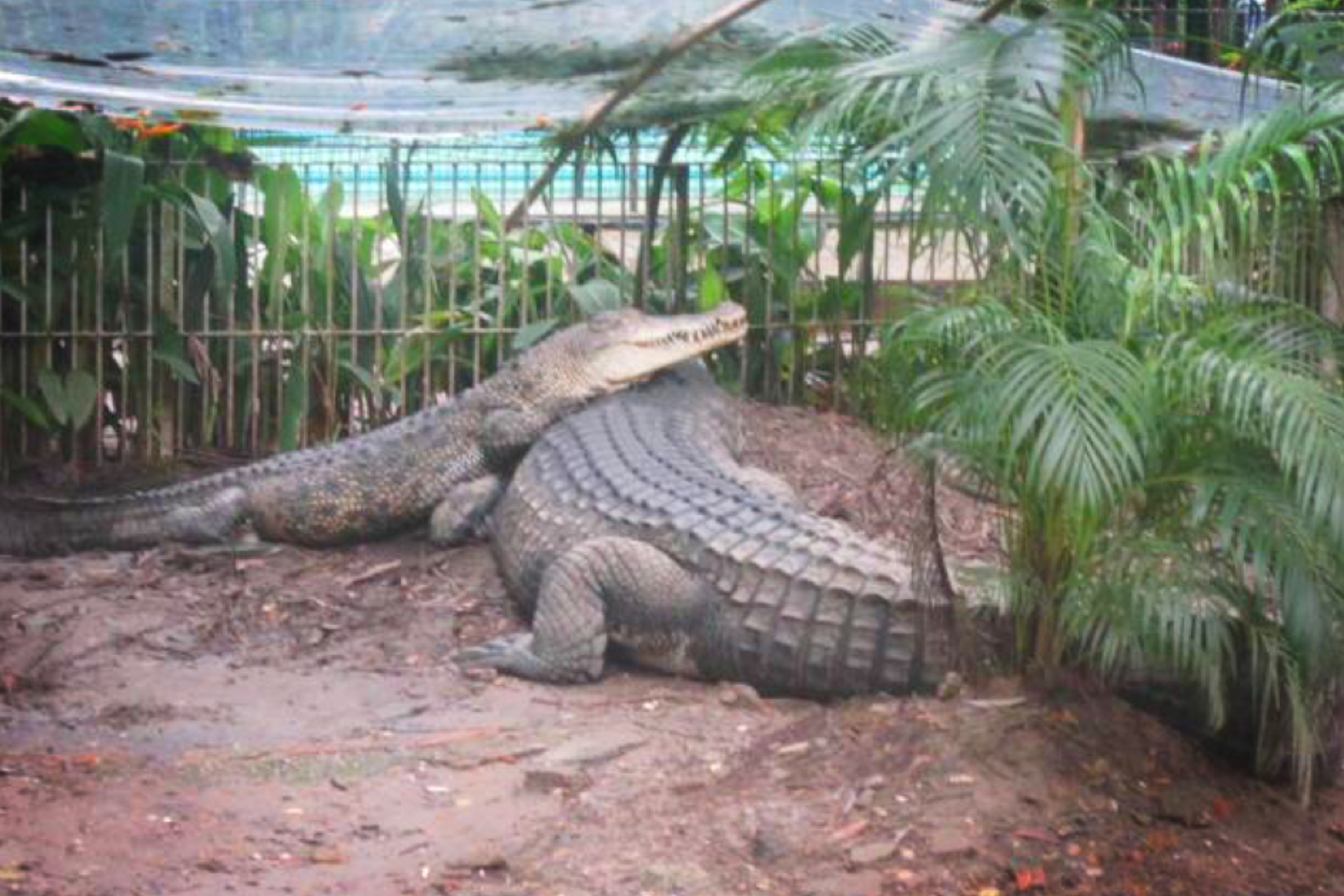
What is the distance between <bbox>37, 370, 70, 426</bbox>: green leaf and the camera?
29.3ft

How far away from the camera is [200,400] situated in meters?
9.41

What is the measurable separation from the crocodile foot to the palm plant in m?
1.74

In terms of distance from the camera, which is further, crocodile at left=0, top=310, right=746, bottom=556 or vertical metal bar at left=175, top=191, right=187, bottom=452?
vertical metal bar at left=175, top=191, right=187, bottom=452

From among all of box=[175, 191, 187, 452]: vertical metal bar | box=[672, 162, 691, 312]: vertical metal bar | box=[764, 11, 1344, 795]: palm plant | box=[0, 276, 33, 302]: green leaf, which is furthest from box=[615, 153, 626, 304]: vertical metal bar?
box=[764, 11, 1344, 795]: palm plant

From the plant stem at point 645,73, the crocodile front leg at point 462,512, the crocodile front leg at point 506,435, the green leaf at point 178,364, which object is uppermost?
the plant stem at point 645,73

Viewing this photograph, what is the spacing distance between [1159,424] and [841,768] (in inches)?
44.7

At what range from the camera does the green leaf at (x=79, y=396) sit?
8977 millimetres

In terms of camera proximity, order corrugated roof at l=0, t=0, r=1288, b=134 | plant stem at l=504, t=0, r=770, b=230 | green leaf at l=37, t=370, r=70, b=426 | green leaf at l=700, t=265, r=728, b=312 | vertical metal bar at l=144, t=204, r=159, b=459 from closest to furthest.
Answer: plant stem at l=504, t=0, r=770, b=230 < corrugated roof at l=0, t=0, r=1288, b=134 < green leaf at l=37, t=370, r=70, b=426 < vertical metal bar at l=144, t=204, r=159, b=459 < green leaf at l=700, t=265, r=728, b=312

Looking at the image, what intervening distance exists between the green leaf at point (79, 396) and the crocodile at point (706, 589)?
2230 mm

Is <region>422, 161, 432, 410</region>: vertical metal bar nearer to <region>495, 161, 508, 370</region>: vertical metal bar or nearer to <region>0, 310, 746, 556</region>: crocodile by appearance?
<region>495, 161, 508, 370</region>: vertical metal bar

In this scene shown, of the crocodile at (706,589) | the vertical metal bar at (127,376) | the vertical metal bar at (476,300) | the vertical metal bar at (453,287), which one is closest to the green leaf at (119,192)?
the vertical metal bar at (127,376)

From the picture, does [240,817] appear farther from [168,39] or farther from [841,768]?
[168,39]

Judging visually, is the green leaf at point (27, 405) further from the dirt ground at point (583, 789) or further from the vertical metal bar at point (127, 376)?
the dirt ground at point (583, 789)

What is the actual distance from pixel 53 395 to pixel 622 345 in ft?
7.86
